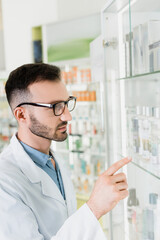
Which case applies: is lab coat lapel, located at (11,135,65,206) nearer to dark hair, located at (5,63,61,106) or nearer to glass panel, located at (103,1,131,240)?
dark hair, located at (5,63,61,106)

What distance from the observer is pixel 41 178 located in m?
1.33

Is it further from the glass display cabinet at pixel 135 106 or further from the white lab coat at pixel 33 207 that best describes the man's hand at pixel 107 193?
the glass display cabinet at pixel 135 106

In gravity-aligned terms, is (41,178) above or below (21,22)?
below

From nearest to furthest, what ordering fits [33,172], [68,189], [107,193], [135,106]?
[107,193] → [33,172] → [68,189] → [135,106]

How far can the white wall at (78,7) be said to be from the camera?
4351 mm

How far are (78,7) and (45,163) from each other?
12.8 feet

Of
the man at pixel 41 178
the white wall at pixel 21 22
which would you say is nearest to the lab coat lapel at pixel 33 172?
the man at pixel 41 178

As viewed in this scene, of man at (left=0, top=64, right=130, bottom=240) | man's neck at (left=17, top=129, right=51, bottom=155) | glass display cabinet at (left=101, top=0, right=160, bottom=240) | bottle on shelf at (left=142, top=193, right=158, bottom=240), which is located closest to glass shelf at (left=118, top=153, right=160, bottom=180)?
glass display cabinet at (left=101, top=0, right=160, bottom=240)

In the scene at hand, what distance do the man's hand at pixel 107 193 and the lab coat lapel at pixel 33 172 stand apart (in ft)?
1.09

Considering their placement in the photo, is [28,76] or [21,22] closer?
[28,76]

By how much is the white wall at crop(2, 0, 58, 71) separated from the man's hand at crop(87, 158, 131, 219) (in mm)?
4145

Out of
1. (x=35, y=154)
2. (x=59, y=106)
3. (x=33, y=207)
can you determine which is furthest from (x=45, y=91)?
(x=33, y=207)

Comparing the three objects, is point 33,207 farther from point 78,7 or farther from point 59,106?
point 78,7

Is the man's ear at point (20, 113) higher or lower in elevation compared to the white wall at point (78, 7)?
lower
